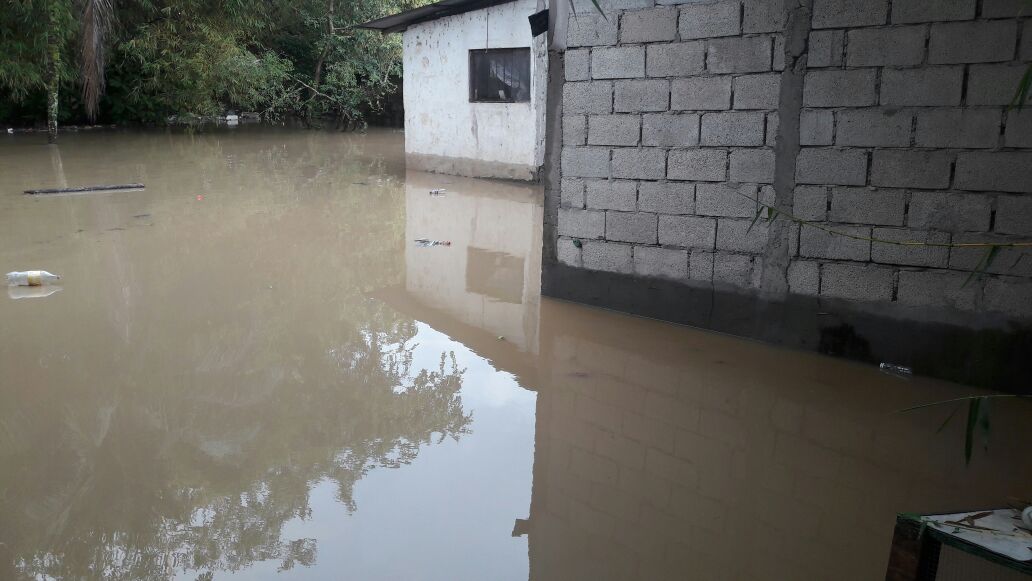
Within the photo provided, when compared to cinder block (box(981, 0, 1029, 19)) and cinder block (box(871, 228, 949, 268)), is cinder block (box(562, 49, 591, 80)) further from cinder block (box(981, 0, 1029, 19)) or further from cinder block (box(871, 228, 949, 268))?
cinder block (box(981, 0, 1029, 19))

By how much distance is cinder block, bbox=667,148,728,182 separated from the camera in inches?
198

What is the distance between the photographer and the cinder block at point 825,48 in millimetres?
4469

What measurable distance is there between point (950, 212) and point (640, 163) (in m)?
1.95

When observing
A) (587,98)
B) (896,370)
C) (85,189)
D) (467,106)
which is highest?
(467,106)

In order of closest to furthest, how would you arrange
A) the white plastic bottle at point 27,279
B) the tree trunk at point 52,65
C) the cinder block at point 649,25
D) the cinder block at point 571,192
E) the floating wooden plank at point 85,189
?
the cinder block at point 649,25
the cinder block at point 571,192
the white plastic bottle at point 27,279
the floating wooden plank at point 85,189
the tree trunk at point 52,65

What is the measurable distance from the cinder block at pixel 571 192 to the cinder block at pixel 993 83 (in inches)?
99.3

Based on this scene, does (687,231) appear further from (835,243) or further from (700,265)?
(835,243)

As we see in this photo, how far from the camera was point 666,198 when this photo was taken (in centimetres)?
529

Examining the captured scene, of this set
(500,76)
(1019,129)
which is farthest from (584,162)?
(500,76)

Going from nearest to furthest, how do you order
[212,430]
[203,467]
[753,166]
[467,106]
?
[203,467] < [212,430] < [753,166] < [467,106]

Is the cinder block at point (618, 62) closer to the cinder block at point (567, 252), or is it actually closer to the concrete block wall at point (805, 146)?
the concrete block wall at point (805, 146)

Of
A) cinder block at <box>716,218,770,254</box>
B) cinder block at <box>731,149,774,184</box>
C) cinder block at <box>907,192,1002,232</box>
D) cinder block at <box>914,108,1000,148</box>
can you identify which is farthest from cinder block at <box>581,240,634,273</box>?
cinder block at <box>914,108,1000,148</box>

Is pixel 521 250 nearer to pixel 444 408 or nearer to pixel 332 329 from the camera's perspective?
pixel 332 329

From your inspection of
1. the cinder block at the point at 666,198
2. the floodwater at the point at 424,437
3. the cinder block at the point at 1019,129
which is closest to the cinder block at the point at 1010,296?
the floodwater at the point at 424,437
